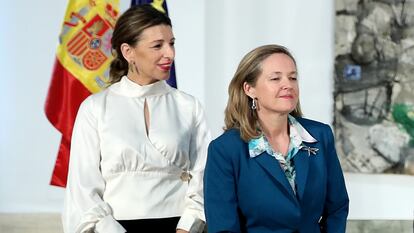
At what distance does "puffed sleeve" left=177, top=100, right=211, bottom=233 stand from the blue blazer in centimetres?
25

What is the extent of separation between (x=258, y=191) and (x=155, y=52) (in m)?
0.64

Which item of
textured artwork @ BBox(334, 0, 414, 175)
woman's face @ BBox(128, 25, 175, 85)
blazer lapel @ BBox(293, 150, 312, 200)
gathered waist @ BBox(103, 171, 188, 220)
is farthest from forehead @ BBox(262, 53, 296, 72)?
textured artwork @ BBox(334, 0, 414, 175)

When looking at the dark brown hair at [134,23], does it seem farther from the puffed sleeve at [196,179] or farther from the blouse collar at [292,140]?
the blouse collar at [292,140]

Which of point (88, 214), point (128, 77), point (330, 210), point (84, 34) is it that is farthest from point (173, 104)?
point (84, 34)

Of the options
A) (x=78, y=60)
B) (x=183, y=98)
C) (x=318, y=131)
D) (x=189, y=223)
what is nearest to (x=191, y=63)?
→ (x=78, y=60)

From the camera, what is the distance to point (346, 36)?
429 cm

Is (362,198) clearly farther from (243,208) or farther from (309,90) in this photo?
(243,208)

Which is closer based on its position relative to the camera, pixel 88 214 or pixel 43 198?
pixel 88 214

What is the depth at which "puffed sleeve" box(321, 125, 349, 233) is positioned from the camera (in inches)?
81.6

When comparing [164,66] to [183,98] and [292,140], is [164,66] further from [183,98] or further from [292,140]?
[292,140]

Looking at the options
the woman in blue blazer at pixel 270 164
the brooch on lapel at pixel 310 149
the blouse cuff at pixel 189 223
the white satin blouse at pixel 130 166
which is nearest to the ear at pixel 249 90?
the woman in blue blazer at pixel 270 164

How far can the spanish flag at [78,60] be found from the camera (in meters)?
3.92

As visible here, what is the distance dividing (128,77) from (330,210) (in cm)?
81

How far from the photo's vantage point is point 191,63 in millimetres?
4512
